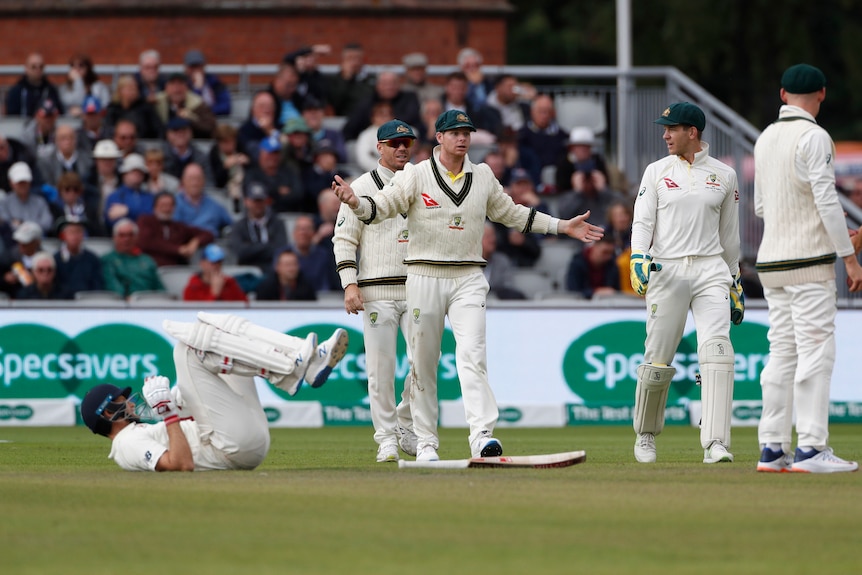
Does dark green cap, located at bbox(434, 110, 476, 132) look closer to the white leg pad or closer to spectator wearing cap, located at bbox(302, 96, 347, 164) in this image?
the white leg pad

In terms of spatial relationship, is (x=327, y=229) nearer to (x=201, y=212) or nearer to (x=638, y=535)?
(x=201, y=212)

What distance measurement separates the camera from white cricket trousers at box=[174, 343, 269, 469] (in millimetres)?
9484

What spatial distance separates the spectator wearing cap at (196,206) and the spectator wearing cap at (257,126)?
1160 millimetres

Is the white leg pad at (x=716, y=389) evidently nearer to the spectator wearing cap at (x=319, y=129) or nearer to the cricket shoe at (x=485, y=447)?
the cricket shoe at (x=485, y=447)

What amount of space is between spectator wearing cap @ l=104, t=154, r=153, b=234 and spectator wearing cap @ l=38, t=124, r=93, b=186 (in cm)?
71

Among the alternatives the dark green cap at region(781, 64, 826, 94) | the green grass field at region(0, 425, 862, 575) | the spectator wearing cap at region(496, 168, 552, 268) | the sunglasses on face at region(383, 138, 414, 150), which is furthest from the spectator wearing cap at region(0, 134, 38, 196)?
the dark green cap at region(781, 64, 826, 94)

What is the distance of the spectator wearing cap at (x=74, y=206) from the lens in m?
18.9

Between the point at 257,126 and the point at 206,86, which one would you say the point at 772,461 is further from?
the point at 206,86

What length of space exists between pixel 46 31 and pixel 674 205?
663 inches

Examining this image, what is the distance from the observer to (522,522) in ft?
23.7

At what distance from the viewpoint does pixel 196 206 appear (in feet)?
62.8

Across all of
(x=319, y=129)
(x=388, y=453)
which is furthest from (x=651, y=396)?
(x=319, y=129)

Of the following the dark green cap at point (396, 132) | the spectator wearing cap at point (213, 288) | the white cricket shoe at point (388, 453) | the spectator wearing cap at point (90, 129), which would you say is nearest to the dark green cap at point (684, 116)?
the dark green cap at point (396, 132)

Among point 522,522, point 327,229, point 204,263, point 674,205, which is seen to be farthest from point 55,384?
point 522,522
